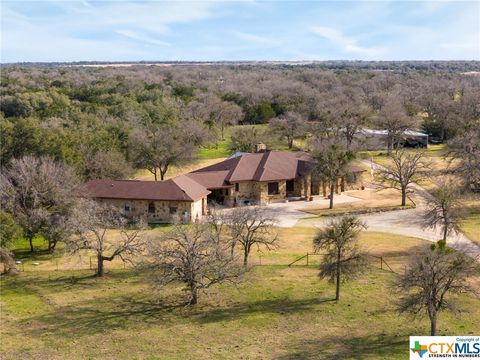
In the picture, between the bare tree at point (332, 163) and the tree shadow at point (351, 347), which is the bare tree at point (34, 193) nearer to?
the tree shadow at point (351, 347)

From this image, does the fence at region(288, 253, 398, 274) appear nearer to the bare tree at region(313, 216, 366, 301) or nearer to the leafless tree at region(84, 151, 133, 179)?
the bare tree at region(313, 216, 366, 301)

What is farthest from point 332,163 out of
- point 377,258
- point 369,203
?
point 377,258

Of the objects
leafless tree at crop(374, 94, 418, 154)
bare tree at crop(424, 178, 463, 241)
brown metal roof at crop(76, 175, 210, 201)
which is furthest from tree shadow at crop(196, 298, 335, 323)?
leafless tree at crop(374, 94, 418, 154)

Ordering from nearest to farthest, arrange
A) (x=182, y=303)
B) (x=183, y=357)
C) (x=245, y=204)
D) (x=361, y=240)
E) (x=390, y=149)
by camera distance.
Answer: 1. (x=183, y=357)
2. (x=182, y=303)
3. (x=361, y=240)
4. (x=245, y=204)
5. (x=390, y=149)

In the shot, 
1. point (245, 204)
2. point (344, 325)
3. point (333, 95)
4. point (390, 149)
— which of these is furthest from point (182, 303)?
point (333, 95)

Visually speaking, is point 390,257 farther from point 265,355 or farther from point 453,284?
point 265,355
